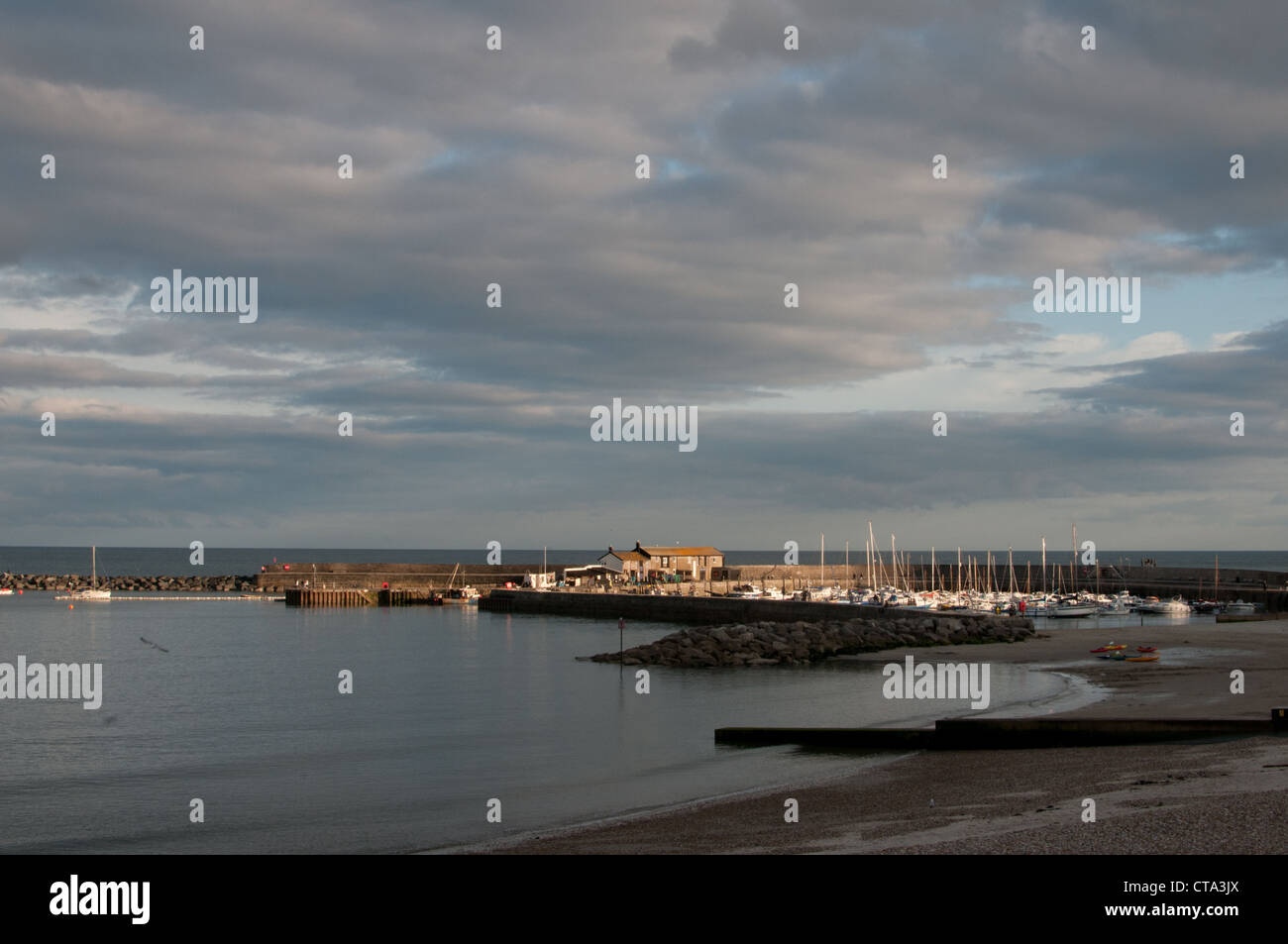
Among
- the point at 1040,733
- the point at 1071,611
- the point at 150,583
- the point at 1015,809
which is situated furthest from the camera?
the point at 150,583

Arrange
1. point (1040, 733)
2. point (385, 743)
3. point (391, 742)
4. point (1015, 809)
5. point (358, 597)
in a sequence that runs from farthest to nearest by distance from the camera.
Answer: point (358, 597) < point (391, 742) < point (385, 743) < point (1040, 733) < point (1015, 809)

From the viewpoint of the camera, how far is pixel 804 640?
60.1 metres

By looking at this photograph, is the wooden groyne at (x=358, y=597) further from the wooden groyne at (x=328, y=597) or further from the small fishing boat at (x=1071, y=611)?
the small fishing boat at (x=1071, y=611)

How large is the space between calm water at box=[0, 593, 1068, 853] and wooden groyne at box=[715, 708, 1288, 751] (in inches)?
53.9

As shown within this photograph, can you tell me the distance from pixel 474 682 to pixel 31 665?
86.6ft

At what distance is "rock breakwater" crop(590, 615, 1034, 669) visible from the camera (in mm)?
56812

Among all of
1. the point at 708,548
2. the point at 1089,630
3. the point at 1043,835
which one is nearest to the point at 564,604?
the point at 708,548

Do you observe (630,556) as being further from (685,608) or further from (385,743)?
(385,743)

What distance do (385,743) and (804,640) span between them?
31.2 m

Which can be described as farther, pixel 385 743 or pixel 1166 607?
pixel 1166 607

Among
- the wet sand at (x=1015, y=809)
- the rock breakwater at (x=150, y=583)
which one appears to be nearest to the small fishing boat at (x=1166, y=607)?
the wet sand at (x=1015, y=809)

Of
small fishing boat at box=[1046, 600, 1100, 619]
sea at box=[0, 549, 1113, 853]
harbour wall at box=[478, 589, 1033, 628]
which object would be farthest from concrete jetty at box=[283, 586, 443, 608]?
small fishing boat at box=[1046, 600, 1100, 619]

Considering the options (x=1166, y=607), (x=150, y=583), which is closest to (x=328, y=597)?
(x=150, y=583)

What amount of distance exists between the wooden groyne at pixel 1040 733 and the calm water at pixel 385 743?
53.9 inches
